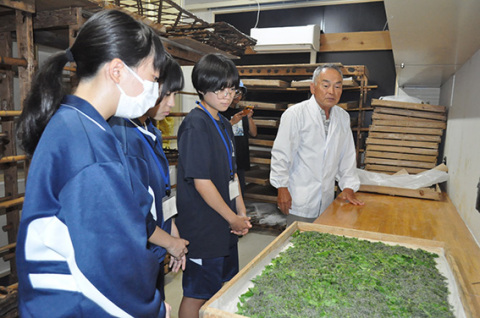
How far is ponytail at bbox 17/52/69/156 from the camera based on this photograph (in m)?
0.91

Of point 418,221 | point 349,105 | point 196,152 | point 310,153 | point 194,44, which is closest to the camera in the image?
point 196,152

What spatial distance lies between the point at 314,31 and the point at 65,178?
4836 mm

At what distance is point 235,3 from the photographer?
568cm

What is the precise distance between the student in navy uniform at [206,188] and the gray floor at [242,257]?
0.96m

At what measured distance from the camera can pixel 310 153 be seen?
2.55 meters

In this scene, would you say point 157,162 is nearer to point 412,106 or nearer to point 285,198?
point 285,198

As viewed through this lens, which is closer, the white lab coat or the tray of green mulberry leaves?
the tray of green mulberry leaves

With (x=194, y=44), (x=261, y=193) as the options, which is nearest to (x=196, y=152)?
(x=194, y=44)

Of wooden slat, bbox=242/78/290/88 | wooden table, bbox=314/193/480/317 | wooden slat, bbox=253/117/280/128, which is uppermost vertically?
wooden slat, bbox=242/78/290/88

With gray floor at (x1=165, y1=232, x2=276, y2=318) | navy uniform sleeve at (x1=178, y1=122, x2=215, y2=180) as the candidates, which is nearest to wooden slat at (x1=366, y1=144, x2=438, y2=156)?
gray floor at (x1=165, y1=232, x2=276, y2=318)

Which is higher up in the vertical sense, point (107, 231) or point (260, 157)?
point (107, 231)

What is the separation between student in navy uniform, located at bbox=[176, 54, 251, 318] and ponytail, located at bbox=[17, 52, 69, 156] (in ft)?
2.83

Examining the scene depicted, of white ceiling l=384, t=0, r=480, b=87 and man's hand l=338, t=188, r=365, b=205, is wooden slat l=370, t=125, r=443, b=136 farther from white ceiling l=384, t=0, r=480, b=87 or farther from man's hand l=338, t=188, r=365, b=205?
man's hand l=338, t=188, r=365, b=205

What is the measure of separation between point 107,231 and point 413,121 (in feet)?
12.0
